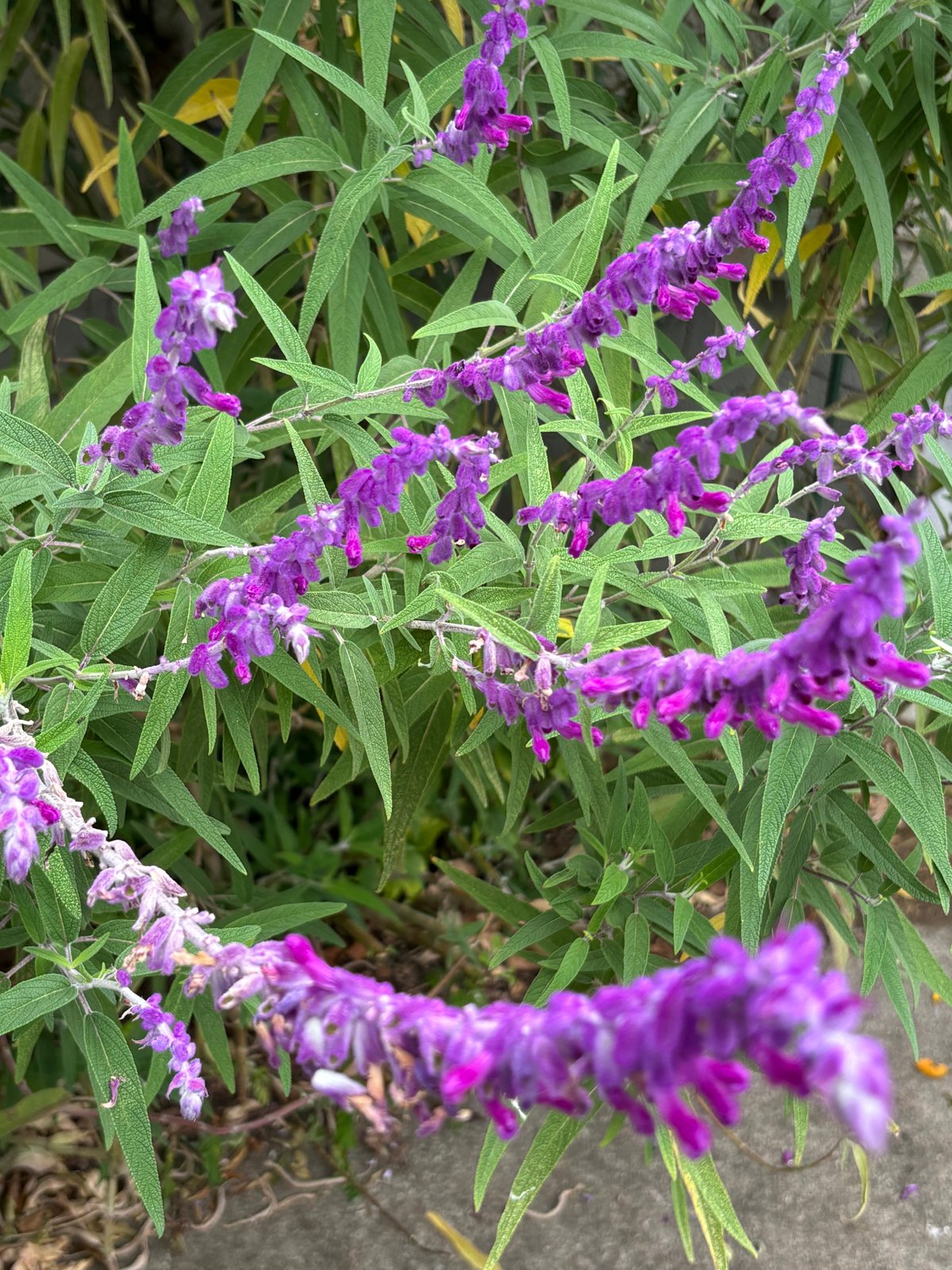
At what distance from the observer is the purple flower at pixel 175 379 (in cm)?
59

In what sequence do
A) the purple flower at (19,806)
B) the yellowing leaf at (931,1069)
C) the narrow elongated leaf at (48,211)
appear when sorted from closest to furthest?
the purple flower at (19,806) → the narrow elongated leaf at (48,211) → the yellowing leaf at (931,1069)

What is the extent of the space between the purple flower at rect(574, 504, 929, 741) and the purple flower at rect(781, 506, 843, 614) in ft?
0.93

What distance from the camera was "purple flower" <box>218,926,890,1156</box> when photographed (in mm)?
282

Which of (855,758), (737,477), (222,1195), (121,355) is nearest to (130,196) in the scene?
(121,355)

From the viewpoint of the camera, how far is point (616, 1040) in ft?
1.09

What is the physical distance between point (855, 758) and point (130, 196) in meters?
0.96

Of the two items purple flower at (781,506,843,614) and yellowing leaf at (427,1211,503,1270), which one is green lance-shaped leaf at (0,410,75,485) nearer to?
purple flower at (781,506,843,614)

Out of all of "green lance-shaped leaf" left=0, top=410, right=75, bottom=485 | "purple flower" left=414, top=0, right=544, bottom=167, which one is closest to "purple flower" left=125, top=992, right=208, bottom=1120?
"green lance-shaped leaf" left=0, top=410, right=75, bottom=485

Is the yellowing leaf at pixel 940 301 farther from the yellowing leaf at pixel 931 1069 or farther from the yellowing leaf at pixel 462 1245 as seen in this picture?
the yellowing leaf at pixel 462 1245

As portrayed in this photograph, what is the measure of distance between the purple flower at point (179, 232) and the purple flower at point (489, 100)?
208 mm

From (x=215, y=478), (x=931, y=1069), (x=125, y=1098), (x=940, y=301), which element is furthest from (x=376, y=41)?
(x=931, y=1069)

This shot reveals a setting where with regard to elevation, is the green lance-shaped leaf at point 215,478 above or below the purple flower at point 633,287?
below

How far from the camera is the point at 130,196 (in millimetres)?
1281

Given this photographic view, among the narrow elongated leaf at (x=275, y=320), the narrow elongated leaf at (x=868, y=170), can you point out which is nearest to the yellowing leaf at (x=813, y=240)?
the narrow elongated leaf at (x=868, y=170)
